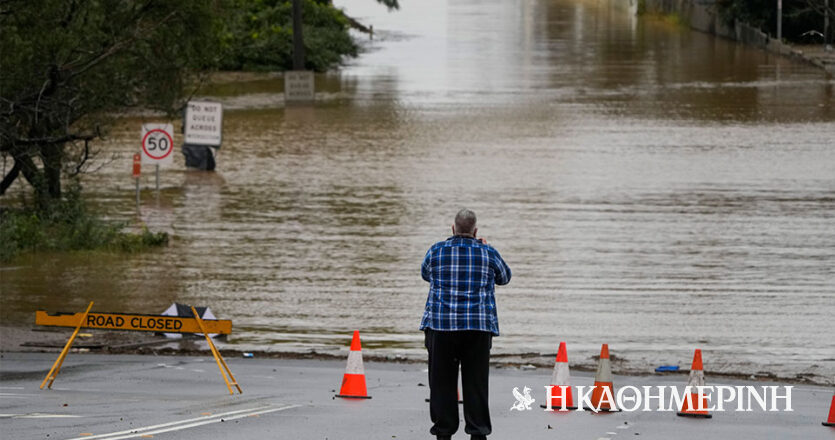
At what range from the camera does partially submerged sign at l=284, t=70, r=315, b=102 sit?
154ft

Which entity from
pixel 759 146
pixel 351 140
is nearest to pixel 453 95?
pixel 351 140

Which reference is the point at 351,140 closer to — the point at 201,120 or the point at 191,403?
the point at 201,120

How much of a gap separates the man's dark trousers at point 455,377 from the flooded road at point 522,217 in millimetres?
5972

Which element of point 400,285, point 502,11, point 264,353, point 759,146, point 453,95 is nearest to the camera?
point 264,353

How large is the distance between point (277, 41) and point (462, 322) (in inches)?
2063

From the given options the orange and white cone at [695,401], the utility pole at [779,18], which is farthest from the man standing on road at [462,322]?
the utility pole at [779,18]

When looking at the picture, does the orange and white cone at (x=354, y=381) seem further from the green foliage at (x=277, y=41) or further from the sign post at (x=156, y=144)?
the green foliage at (x=277, y=41)

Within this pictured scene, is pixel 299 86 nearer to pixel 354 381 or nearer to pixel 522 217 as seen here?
pixel 522 217

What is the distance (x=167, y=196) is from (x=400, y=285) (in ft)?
34.1

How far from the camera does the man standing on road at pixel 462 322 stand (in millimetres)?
9469

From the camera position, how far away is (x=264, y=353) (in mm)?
15953

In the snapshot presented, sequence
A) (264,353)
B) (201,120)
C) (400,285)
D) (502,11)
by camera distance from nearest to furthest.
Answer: (264,353)
(400,285)
(201,120)
(502,11)

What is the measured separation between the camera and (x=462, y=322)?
9.44 m

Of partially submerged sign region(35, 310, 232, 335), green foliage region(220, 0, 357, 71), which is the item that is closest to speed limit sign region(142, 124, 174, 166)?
partially submerged sign region(35, 310, 232, 335)
